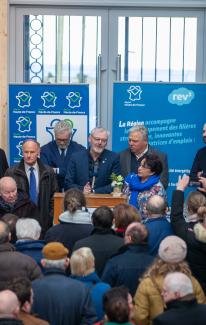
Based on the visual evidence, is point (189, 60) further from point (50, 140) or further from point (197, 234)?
point (197, 234)

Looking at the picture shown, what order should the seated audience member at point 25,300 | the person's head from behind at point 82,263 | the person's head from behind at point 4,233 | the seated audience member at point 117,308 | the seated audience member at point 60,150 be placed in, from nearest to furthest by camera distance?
the seated audience member at point 117,308 → the seated audience member at point 25,300 → the person's head from behind at point 82,263 → the person's head from behind at point 4,233 → the seated audience member at point 60,150

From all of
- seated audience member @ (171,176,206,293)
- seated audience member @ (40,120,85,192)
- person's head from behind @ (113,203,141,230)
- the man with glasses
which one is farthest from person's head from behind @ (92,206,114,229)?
seated audience member @ (40,120,85,192)

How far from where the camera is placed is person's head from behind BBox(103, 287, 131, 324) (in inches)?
218

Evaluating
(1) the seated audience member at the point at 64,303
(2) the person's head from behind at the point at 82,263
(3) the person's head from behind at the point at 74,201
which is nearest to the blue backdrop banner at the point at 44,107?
(3) the person's head from behind at the point at 74,201

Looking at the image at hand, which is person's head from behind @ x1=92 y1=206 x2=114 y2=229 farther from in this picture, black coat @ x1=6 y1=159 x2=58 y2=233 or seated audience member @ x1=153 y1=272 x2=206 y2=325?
black coat @ x1=6 y1=159 x2=58 y2=233

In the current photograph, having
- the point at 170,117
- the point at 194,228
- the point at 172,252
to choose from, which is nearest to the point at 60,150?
the point at 170,117

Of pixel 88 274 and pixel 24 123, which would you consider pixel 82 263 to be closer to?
pixel 88 274

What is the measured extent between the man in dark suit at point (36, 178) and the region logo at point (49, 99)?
1763 mm

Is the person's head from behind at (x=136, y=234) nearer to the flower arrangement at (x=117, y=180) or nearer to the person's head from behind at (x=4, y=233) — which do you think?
the person's head from behind at (x=4, y=233)

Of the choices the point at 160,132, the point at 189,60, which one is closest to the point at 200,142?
the point at 160,132

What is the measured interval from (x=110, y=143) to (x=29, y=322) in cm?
630

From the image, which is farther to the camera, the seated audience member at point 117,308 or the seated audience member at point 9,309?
the seated audience member at point 117,308

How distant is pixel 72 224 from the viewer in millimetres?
7695

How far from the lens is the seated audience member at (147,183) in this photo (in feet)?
29.0
